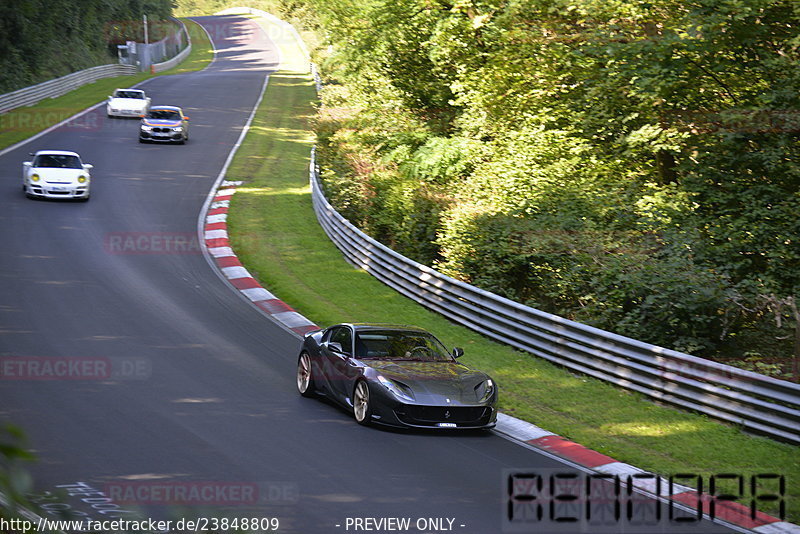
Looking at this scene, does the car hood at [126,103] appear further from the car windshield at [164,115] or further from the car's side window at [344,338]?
the car's side window at [344,338]

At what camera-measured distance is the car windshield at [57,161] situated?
26.1 m

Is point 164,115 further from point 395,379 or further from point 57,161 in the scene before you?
point 395,379

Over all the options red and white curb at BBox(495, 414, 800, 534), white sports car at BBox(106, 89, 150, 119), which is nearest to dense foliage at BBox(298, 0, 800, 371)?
red and white curb at BBox(495, 414, 800, 534)

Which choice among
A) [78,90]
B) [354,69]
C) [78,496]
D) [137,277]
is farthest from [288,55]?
[78,496]

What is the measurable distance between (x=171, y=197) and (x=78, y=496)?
21885 millimetres

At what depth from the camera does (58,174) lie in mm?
26094

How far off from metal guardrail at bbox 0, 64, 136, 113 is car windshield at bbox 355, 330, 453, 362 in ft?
115

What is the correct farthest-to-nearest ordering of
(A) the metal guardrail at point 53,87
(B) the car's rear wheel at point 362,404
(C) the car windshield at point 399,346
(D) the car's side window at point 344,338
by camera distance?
(A) the metal guardrail at point 53,87 → (D) the car's side window at point 344,338 → (C) the car windshield at point 399,346 → (B) the car's rear wheel at point 362,404

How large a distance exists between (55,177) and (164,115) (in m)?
12.3

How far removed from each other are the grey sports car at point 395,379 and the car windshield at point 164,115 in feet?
90.3

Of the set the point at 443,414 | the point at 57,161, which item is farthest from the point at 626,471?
the point at 57,161

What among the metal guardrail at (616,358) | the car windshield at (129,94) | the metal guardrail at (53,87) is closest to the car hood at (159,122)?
the car windshield at (129,94)

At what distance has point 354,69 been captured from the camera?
31609 mm

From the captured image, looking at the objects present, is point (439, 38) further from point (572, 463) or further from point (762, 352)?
point (572, 463)
